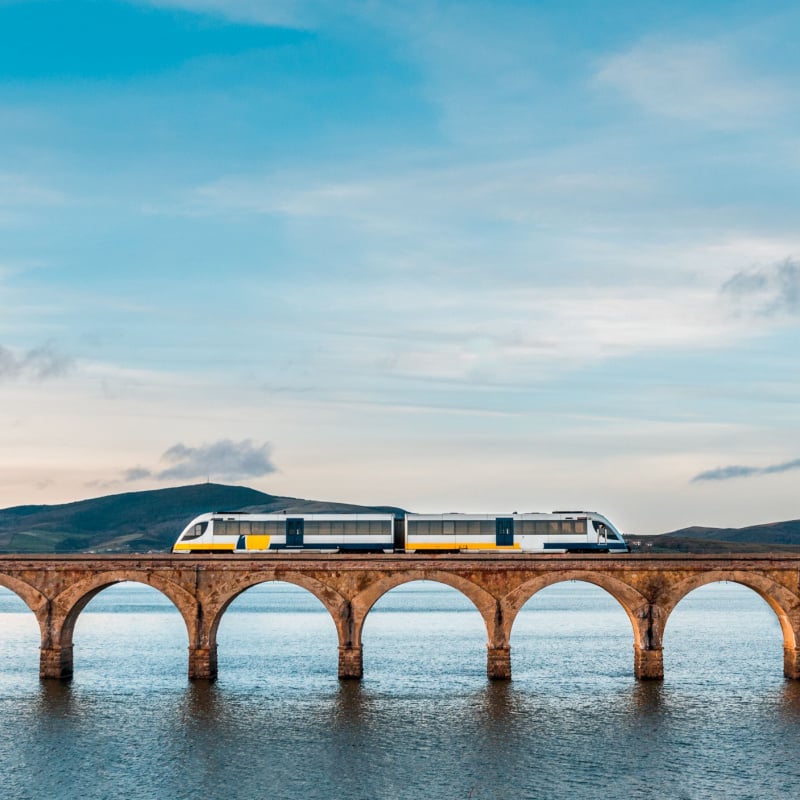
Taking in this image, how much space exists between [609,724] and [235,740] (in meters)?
17.1

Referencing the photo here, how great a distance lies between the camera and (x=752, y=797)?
3962 cm

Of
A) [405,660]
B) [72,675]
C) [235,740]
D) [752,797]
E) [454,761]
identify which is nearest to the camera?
[752,797]

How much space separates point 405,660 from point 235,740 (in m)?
28.9

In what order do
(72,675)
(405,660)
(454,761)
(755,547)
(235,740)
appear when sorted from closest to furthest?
1. (454,761)
2. (235,740)
3. (72,675)
4. (405,660)
5. (755,547)

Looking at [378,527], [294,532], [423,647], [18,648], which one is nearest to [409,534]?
A: [378,527]

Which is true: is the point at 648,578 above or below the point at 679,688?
above

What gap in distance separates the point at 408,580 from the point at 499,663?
6857 mm

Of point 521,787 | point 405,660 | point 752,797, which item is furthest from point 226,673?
point 752,797

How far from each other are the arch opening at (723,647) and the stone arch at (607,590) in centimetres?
194

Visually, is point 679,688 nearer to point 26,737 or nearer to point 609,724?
point 609,724

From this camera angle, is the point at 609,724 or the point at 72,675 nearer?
the point at 609,724

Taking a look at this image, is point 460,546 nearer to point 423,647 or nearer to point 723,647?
point 423,647

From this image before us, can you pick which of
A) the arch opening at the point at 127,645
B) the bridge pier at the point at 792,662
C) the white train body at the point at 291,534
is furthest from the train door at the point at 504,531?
the arch opening at the point at 127,645

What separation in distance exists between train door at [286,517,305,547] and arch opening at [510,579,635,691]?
15.2 m
